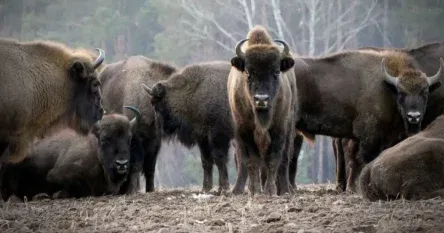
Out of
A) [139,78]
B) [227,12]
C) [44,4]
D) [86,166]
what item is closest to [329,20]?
[227,12]

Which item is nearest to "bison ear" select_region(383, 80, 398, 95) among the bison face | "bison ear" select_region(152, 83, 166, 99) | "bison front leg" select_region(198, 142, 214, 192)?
"bison front leg" select_region(198, 142, 214, 192)

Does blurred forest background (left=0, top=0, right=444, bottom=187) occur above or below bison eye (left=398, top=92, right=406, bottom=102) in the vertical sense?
above

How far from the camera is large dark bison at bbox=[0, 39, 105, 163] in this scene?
11.3 m

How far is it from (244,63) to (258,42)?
59 cm

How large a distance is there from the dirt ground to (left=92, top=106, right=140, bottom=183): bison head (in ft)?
6.82

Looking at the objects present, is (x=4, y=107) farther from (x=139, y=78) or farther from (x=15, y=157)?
(x=139, y=78)

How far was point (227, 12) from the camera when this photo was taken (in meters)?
35.4

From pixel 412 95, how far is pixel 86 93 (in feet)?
15.0

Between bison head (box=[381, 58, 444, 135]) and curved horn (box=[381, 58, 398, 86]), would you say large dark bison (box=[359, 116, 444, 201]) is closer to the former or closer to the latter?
bison head (box=[381, 58, 444, 135])

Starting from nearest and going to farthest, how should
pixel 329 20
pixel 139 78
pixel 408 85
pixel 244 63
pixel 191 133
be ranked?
pixel 244 63 < pixel 408 85 < pixel 191 133 < pixel 139 78 < pixel 329 20

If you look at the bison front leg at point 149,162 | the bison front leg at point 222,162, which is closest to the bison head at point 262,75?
the bison front leg at point 222,162

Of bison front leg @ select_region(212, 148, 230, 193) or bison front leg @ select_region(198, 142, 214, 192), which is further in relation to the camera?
bison front leg @ select_region(198, 142, 214, 192)

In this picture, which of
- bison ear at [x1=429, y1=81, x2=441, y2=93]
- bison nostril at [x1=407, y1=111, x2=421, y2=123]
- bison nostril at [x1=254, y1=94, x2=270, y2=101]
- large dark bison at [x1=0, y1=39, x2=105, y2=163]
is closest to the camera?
bison nostril at [x1=254, y1=94, x2=270, y2=101]

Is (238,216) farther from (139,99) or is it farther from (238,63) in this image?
(139,99)
